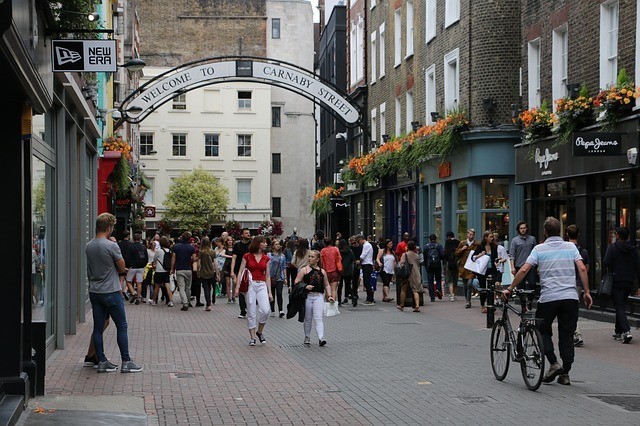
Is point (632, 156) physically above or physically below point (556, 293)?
above

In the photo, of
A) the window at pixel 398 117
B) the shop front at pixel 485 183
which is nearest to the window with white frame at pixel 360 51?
the window at pixel 398 117

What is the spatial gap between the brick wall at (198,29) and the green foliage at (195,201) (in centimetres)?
1226

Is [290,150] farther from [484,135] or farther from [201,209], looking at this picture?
[484,135]

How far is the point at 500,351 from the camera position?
41.3 feet

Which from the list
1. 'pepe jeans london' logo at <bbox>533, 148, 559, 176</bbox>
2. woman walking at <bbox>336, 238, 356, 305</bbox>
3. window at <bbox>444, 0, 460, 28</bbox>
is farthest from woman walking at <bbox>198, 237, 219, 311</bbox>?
window at <bbox>444, 0, 460, 28</bbox>

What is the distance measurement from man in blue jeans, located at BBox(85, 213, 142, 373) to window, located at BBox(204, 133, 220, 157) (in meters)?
59.2

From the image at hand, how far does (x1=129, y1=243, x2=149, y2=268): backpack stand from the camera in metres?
27.0

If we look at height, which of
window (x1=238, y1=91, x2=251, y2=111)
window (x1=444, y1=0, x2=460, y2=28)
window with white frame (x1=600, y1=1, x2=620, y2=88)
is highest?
window (x1=238, y1=91, x2=251, y2=111)

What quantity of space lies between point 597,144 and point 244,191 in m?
53.9

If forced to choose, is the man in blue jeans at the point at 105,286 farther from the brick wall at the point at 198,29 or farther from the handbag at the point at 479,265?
the brick wall at the point at 198,29

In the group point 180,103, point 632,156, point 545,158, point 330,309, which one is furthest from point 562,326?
point 180,103

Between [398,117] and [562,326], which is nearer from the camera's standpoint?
[562,326]

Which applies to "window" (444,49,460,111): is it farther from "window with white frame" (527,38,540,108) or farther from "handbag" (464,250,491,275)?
"handbag" (464,250,491,275)

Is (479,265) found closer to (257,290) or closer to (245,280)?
(245,280)
